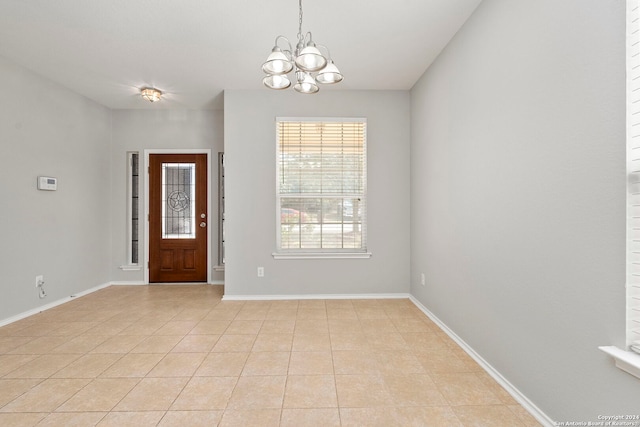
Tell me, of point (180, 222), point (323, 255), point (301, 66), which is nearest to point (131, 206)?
point (180, 222)

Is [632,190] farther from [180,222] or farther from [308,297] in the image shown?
[180,222]

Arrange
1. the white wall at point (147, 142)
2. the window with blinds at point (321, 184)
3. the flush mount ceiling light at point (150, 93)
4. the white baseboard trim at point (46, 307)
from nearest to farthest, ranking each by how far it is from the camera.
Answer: the white baseboard trim at point (46, 307) < the flush mount ceiling light at point (150, 93) < the window with blinds at point (321, 184) < the white wall at point (147, 142)

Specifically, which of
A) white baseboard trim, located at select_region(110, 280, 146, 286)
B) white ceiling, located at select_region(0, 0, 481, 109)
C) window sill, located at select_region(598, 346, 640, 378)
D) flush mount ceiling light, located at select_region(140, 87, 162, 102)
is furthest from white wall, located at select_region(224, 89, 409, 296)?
window sill, located at select_region(598, 346, 640, 378)

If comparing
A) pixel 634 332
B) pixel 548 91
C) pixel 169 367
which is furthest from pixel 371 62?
pixel 169 367

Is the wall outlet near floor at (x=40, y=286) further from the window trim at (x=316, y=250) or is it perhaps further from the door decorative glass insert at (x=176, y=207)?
the window trim at (x=316, y=250)

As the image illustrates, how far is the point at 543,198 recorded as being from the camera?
166cm

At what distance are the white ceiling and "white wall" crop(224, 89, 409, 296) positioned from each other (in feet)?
0.98

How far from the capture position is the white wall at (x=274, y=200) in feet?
13.1

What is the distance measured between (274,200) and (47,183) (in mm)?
2681

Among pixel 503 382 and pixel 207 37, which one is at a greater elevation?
pixel 207 37

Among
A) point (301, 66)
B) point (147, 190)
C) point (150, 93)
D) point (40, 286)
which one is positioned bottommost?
point (40, 286)

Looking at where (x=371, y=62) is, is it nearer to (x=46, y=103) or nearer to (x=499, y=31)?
(x=499, y=31)

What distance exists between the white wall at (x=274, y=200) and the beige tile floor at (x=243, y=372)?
0.57 m

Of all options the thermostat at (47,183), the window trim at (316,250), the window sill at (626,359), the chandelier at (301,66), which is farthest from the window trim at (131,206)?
the window sill at (626,359)
